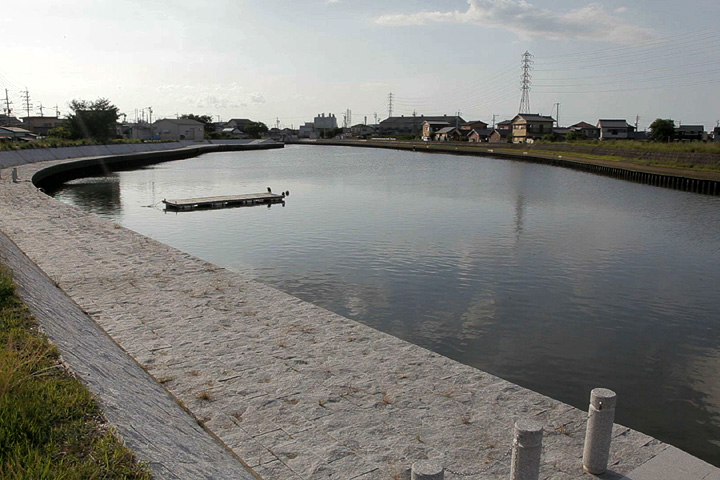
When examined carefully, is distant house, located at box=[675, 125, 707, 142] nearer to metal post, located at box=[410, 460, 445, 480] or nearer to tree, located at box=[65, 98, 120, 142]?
tree, located at box=[65, 98, 120, 142]

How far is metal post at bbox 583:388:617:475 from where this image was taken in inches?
185

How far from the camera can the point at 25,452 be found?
3.69 m

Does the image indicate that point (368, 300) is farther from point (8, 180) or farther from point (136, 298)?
point (8, 180)

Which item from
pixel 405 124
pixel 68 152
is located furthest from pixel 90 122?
pixel 405 124

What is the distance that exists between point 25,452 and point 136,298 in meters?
6.15

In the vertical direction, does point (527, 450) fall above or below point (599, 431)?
above

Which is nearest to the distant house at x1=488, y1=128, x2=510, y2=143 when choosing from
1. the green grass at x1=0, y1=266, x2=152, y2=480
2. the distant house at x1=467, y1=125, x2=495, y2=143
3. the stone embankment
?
the distant house at x1=467, y1=125, x2=495, y2=143

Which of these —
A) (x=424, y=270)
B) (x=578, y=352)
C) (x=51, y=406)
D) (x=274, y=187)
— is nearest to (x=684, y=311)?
(x=578, y=352)

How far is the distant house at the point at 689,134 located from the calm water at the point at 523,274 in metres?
63.6

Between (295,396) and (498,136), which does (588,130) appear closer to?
(498,136)

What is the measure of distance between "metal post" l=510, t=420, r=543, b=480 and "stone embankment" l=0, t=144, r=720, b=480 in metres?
0.72

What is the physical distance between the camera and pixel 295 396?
6.15 meters

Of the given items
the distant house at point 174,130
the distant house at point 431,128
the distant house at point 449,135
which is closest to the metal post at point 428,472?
the distant house at point 174,130

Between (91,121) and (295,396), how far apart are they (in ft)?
224
